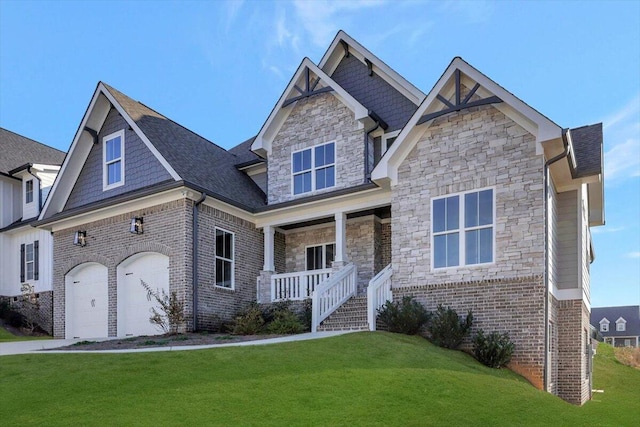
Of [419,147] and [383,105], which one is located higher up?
[383,105]

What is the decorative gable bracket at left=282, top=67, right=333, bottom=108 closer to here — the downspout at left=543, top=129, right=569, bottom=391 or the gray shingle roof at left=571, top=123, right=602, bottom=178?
the gray shingle roof at left=571, top=123, right=602, bottom=178

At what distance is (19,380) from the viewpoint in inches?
356

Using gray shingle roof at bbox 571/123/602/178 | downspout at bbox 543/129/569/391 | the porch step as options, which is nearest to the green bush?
Result: the porch step

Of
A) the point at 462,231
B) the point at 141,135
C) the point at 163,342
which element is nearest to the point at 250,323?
the point at 163,342

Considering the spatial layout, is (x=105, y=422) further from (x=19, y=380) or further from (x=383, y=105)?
(x=383, y=105)

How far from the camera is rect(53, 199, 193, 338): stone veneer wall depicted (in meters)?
16.3

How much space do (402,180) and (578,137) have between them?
576 cm

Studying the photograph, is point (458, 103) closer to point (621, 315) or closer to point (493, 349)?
point (493, 349)

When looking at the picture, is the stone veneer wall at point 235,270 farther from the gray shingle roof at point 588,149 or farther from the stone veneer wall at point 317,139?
the gray shingle roof at point 588,149

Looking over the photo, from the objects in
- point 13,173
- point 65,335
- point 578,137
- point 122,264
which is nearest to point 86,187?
point 122,264

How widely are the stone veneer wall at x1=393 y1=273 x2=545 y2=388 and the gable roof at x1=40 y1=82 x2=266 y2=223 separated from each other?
7415 mm

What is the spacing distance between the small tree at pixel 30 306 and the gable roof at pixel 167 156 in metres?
5.63

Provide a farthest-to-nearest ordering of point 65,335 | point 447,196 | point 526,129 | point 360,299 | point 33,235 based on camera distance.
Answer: point 33,235 → point 65,335 → point 360,299 → point 447,196 → point 526,129

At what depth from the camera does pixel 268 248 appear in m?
18.9
